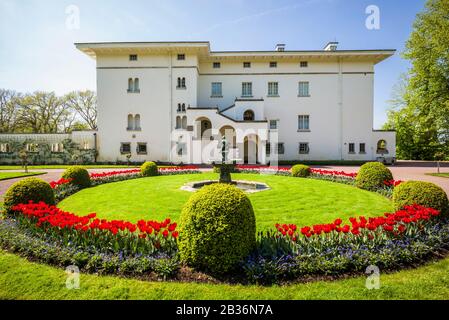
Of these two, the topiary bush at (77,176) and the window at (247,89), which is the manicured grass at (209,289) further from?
the window at (247,89)

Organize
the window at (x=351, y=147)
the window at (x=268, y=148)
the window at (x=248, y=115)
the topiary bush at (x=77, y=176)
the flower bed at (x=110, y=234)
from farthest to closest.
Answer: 1. the window at (x=351, y=147)
2. the window at (x=248, y=115)
3. the window at (x=268, y=148)
4. the topiary bush at (x=77, y=176)
5. the flower bed at (x=110, y=234)

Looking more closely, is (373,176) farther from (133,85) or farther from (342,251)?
(133,85)

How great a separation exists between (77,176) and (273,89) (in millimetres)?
24137

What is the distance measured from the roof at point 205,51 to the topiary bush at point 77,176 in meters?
19.7

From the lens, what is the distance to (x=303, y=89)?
29.7 m

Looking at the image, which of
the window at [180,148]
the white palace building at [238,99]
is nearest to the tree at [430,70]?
the white palace building at [238,99]

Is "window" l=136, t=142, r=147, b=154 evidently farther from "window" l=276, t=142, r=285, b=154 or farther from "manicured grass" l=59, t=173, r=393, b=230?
"manicured grass" l=59, t=173, r=393, b=230

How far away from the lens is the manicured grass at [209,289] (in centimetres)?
346

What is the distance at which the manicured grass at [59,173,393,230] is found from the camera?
7.19 m

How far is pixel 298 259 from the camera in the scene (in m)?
4.15

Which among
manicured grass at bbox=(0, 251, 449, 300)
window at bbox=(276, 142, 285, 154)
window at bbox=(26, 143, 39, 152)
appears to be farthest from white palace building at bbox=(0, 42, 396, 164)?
manicured grass at bbox=(0, 251, 449, 300)

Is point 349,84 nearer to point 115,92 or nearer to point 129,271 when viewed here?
point 115,92

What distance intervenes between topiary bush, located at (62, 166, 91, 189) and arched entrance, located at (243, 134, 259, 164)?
59.3ft

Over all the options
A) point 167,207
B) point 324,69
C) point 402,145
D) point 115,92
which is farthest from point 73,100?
point 402,145
